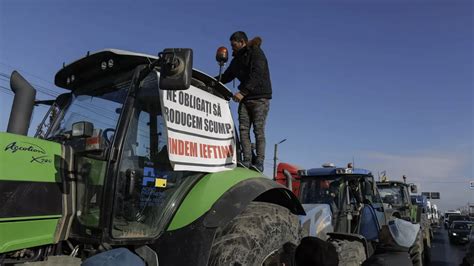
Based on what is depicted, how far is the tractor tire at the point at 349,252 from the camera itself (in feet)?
19.7

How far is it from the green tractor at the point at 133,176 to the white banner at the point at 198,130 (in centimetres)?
1

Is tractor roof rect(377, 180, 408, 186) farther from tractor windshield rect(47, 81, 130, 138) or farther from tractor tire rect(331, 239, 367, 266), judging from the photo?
tractor windshield rect(47, 81, 130, 138)

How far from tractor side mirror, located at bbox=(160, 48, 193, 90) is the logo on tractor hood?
Answer: 930 millimetres

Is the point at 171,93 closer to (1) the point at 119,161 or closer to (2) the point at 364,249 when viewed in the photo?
(1) the point at 119,161

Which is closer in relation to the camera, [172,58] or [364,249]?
[172,58]

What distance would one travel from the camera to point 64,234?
3.20 metres

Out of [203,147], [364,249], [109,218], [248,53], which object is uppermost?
[248,53]

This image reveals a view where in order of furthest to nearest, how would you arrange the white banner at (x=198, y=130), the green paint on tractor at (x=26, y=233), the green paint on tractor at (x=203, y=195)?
the white banner at (x=198, y=130) < the green paint on tractor at (x=203, y=195) < the green paint on tractor at (x=26, y=233)

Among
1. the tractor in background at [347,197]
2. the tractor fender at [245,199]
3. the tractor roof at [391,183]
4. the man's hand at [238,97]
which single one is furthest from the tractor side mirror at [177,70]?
the tractor roof at [391,183]

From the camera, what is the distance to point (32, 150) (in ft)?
10.0

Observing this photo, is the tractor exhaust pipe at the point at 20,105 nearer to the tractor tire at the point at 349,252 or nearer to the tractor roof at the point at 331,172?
the tractor tire at the point at 349,252

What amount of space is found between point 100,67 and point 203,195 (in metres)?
1.35

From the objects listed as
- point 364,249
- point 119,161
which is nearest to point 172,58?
point 119,161

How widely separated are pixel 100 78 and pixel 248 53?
1.82 metres
